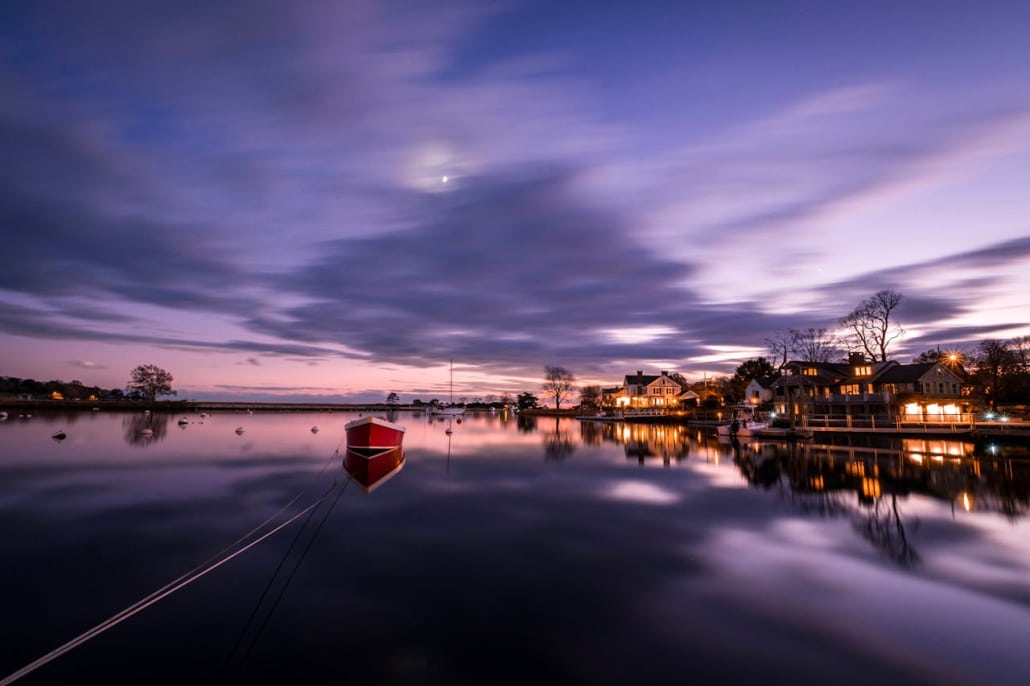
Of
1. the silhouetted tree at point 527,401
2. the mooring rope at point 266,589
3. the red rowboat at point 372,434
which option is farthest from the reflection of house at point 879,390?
the silhouetted tree at point 527,401

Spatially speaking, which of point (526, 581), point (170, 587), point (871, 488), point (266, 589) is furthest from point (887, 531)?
point (170, 587)

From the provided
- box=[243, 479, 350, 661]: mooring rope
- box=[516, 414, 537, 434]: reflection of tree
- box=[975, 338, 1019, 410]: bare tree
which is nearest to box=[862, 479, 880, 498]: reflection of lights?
box=[243, 479, 350, 661]: mooring rope

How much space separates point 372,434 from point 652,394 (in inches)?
3264

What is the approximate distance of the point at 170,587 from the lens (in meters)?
10.1

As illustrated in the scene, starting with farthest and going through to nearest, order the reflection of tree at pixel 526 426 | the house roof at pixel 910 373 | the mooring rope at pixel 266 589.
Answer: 1. the reflection of tree at pixel 526 426
2. the house roof at pixel 910 373
3. the mooring rope at pixel 266 589

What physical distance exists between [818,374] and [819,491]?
6081cm

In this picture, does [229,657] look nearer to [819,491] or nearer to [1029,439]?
[819,491]

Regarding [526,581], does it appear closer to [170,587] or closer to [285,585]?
[285,585]

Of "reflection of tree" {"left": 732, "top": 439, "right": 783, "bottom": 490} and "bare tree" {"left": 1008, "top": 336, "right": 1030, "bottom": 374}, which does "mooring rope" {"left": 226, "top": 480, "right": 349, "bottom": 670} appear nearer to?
"reflection of tree" {"left": 732, "top": 439, "right": 783, "bottom": 490}

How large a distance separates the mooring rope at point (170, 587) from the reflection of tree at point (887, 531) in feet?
56.3

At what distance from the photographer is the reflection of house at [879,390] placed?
58469 millimetres

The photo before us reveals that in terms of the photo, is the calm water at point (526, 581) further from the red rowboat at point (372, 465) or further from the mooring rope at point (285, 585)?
the red rowboat at point (372, 465)

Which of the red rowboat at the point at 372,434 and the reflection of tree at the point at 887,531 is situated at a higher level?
the red rowboat at the point at 372,434

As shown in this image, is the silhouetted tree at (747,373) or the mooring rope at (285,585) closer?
the mooring rope at (285,585)
